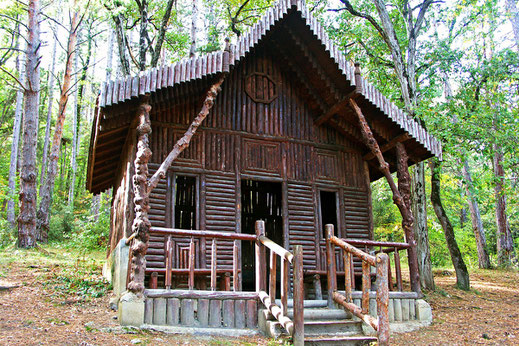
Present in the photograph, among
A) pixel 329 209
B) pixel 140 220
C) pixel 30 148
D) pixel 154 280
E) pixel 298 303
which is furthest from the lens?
pixel 30 148

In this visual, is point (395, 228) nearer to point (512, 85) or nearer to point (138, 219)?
point (512, 85)

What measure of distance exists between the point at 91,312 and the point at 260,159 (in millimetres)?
5198

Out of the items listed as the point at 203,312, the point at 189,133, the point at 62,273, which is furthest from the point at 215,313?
the point at 62,273

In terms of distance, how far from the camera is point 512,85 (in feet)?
55.9

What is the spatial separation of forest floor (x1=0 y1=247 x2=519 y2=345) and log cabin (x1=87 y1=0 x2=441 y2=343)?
72 centimetres

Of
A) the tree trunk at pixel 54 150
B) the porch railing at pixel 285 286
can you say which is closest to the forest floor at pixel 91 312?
the porch railing at pixel 285 286

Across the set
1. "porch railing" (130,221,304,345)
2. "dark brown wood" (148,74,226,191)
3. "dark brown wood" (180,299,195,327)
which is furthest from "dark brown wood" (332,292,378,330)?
"dark brown wood" (148,74,226,191)

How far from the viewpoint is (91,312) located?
839 centimetres

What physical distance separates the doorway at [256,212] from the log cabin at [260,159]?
3631 millimetres

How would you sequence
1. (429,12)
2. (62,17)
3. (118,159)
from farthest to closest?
(62,17), (429,12), (118,159)

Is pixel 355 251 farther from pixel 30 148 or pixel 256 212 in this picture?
pixel 30 148

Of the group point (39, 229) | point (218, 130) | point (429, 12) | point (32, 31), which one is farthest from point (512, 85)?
point (39, 229)

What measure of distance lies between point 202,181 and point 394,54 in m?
9.30

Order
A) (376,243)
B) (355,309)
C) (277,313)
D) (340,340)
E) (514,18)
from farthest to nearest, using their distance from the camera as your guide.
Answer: (514,18) → (376,243) → (355,309) → (277,313) → (340,340)
